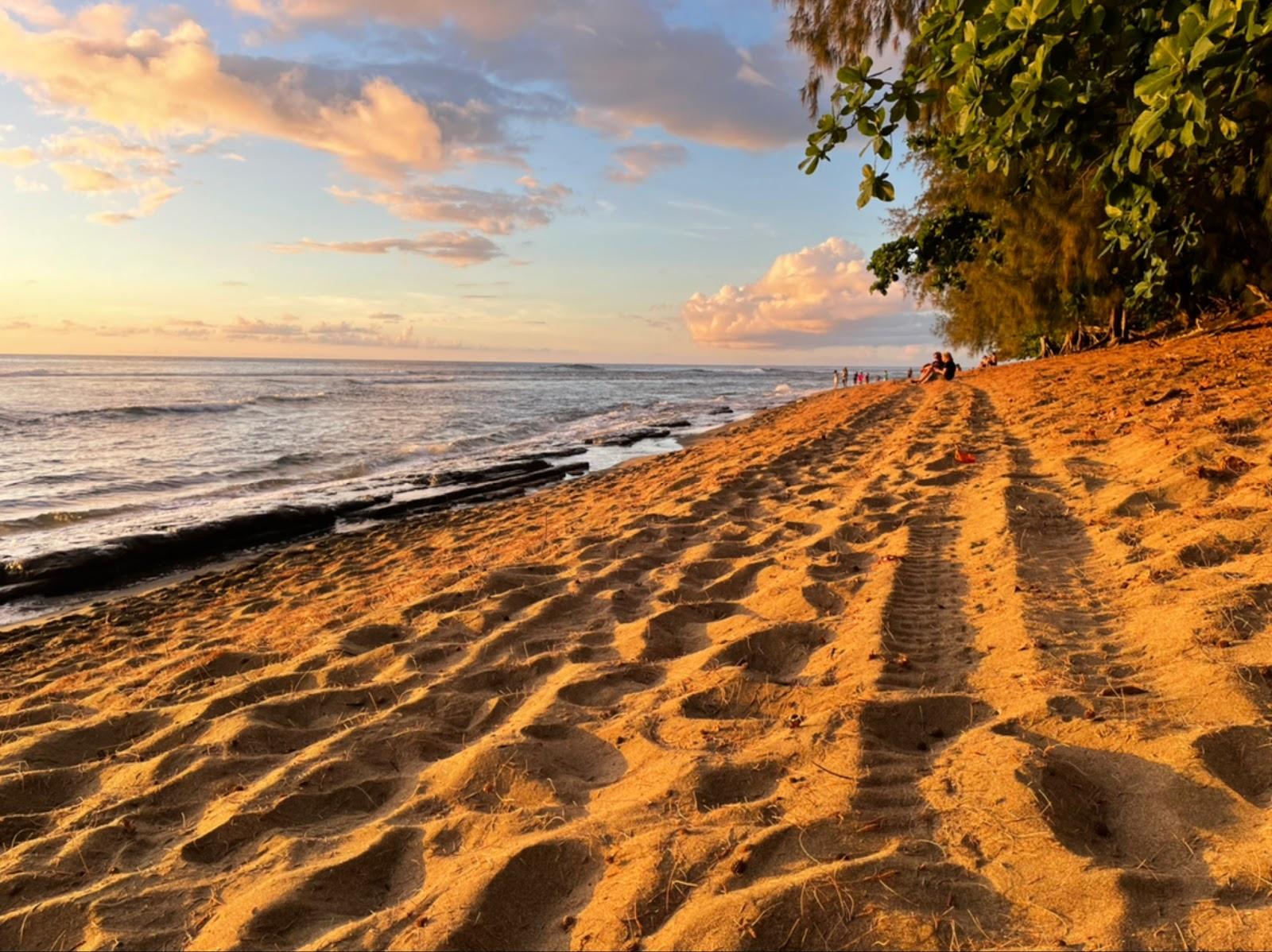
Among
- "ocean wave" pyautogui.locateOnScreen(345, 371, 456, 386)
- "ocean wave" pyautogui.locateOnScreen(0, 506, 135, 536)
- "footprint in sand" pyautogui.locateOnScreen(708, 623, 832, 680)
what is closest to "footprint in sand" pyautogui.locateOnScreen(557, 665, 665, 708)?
"footprint in sand" pyautogui.locateOnScreen(708, 623, 832, 680)

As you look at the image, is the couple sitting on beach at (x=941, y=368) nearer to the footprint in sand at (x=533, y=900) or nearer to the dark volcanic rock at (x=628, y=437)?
the dark volcanic rock at (x=628, y=437)

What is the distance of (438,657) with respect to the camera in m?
3.81

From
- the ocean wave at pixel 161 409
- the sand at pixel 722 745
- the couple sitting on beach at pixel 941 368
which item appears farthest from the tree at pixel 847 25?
the ocean wave at pixel 161 409

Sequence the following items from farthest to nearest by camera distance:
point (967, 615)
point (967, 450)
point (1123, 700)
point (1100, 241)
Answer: point (1100, 241) → point (967, 450) → point (967, 615) → point (1123, 700)

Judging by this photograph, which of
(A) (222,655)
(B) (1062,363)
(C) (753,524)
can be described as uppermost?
(B) (1062,363)

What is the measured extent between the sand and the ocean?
13.8ft

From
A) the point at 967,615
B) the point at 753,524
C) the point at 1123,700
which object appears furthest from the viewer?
the point at 753,524

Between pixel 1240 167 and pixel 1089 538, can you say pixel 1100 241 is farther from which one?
pixel 1089 538

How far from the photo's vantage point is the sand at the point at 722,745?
6.01ft

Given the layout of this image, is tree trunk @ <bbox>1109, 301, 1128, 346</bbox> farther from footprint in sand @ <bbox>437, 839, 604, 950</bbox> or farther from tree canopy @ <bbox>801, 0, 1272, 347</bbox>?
footprint in sand @ <bbox>437, 839, 604, 950</bbox>

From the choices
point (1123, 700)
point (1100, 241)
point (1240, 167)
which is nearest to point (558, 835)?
point (1123, 700)

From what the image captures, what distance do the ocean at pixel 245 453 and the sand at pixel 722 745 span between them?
420 centimetres

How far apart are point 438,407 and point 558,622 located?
27.4 meters

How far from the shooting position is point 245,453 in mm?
16578
